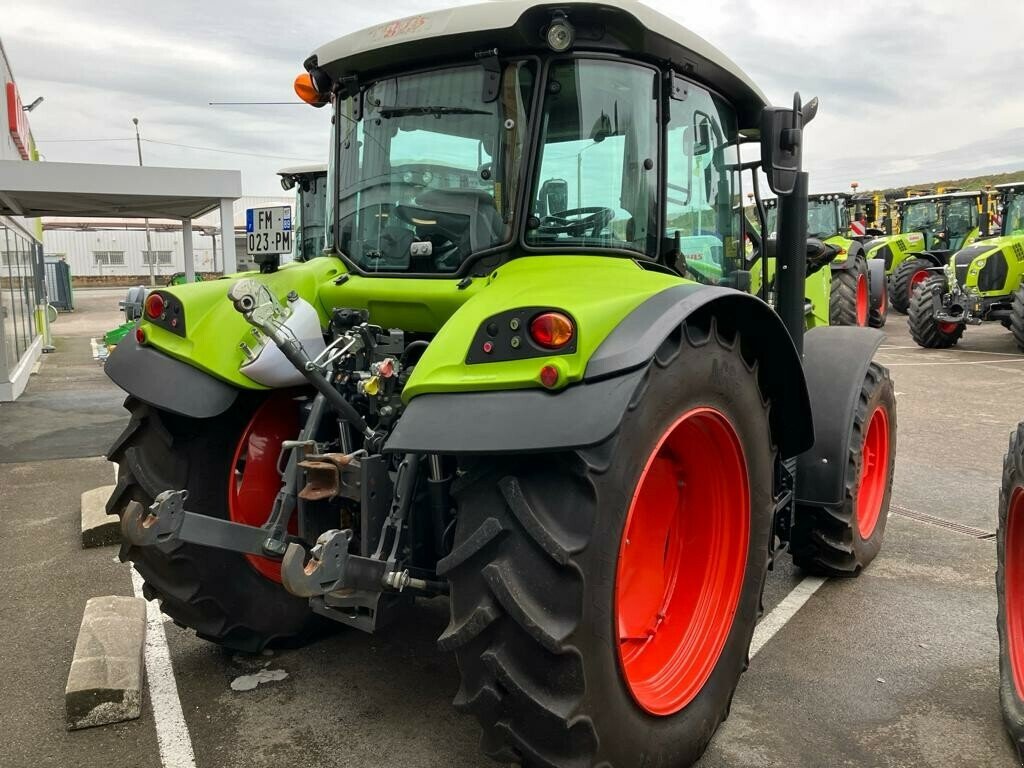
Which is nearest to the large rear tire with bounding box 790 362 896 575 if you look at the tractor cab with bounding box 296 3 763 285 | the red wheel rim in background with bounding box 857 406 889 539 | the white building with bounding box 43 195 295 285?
the red wheel rim in background with bounding box 857 406 889 539

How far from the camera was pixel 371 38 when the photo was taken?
312 centimetres

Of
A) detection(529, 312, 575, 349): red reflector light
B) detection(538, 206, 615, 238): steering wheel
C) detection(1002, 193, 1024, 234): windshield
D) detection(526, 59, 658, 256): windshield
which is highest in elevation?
detection(1002, 193, 1024, 234): windshield

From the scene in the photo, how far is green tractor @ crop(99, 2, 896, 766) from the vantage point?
217cm

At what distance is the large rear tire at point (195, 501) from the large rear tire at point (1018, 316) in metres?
13.2

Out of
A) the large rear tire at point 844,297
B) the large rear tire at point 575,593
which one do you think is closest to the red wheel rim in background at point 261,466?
the large rear tire at point 575,593

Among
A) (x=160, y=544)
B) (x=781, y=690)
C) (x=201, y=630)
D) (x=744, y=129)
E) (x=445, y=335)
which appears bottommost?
(x=781, y=690)

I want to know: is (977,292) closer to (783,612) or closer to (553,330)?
(783,612)

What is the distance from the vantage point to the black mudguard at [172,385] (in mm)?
3062

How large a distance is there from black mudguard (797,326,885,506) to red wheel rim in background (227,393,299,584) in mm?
2421

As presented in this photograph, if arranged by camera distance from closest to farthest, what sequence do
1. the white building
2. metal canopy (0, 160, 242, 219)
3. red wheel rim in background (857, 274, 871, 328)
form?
metal canopy (0, 160, 242, 219) < red wheel rim in background (857, 274, 871, 328) < the white building

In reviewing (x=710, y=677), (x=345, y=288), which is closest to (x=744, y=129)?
(x=345, y=288)

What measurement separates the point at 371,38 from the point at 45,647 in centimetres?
307

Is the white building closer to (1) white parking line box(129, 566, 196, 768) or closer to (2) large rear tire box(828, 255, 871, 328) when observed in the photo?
(2) large rear tire box(828, 255, 871, 328)

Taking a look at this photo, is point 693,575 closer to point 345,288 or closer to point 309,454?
point 309,454
